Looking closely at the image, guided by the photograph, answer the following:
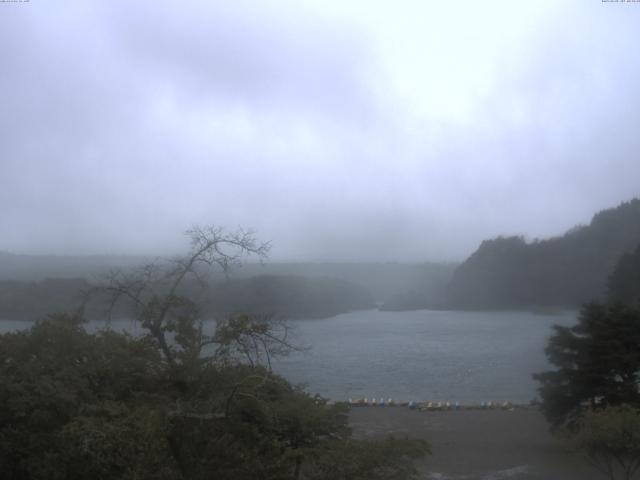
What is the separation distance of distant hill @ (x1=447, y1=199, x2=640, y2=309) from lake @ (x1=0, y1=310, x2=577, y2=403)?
1092 mm

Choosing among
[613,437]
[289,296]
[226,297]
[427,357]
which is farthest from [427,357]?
[613,437]

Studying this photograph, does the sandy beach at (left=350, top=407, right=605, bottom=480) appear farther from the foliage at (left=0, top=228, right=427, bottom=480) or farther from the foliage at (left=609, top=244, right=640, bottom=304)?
the foliage at (left=0, top=228, right=427, bottom=480)

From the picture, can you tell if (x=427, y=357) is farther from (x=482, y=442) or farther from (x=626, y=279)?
(x=482, y=442)

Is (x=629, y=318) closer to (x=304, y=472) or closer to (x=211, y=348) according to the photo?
(x=211, y=348)

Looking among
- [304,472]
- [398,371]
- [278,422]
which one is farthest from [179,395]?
[398,371]

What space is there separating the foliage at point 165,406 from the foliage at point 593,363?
12.8 m

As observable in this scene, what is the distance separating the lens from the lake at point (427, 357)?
29.7 meters

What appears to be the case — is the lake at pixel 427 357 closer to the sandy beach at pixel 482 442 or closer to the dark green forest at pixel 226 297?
the dark green forest at pixel 226 297

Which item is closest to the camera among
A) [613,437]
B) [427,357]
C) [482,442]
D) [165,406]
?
[165,406]

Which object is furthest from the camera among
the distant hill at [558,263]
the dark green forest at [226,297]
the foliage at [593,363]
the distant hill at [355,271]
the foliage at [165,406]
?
the distant hill at [558,263]

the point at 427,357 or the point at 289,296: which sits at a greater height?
the point at 289,296

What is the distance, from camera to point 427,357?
35.7 m

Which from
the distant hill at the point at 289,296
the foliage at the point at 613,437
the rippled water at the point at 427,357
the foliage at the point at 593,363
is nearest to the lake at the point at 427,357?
the rippled water at the point at 427,357

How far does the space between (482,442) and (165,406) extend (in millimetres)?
16081
